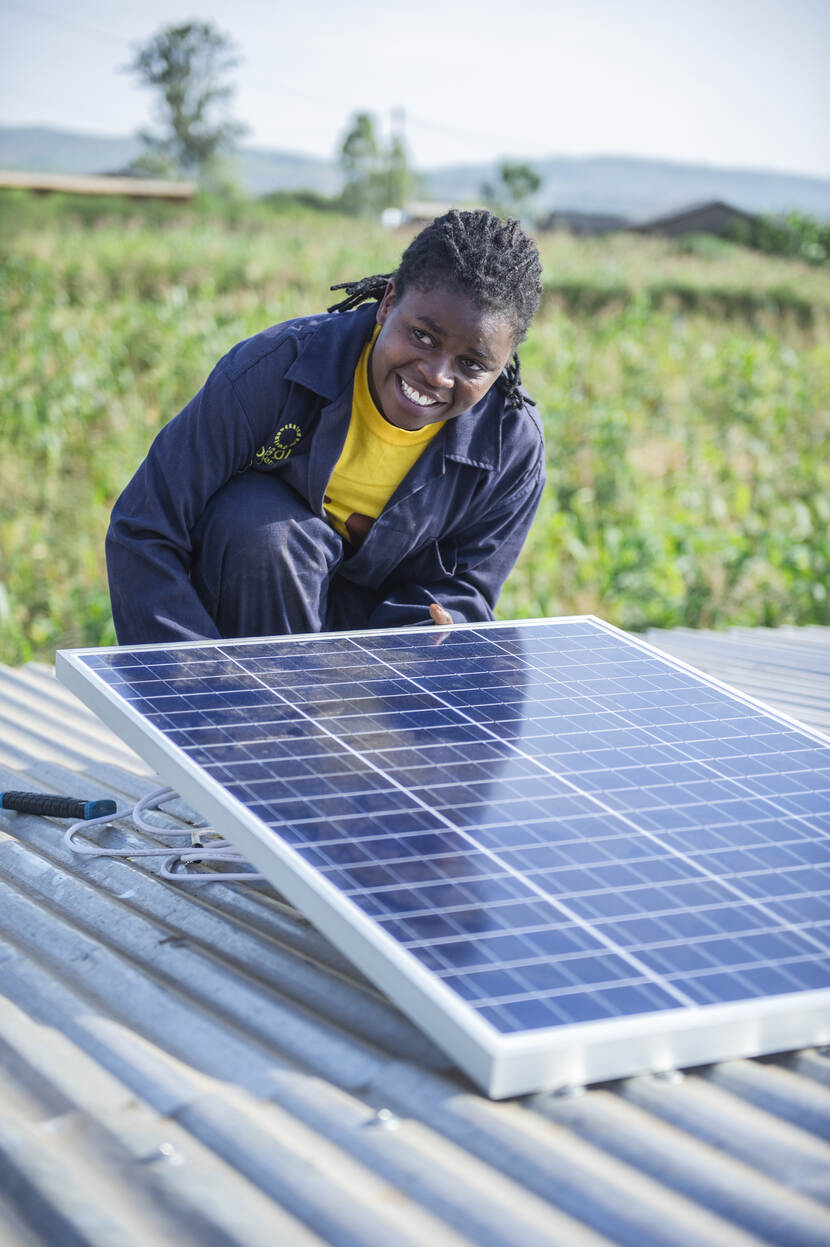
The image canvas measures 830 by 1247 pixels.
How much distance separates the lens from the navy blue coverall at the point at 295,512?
359 cm

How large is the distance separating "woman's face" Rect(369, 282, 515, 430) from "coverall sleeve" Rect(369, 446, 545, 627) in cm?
50

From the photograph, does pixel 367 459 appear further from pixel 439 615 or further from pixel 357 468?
pixel 439 615

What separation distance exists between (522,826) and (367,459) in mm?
1753

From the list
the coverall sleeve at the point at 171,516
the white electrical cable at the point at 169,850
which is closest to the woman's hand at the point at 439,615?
the coverall sleeve at the point at 171,516

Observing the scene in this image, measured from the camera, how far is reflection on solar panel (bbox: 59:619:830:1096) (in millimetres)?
1922

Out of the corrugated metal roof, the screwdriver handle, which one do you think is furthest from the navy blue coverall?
the corrugated metal roof

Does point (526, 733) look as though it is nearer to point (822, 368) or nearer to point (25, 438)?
point (25, 438)

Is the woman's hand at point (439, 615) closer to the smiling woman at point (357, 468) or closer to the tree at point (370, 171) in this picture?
the smiling woman at point (357, 468)

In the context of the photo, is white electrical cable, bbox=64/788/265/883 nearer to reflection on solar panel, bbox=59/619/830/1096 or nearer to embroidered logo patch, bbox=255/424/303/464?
reflection on solar panel, bbox=59/619/830/1096

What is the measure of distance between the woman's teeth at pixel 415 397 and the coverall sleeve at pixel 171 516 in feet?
1.32

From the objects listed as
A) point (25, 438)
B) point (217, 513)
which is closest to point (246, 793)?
point (217, 513)

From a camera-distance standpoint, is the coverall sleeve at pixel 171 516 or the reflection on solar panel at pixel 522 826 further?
the coverall sleeve at pixel 171 516

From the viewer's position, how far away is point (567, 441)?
11.4 m

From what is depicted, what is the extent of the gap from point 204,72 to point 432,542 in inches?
3243
